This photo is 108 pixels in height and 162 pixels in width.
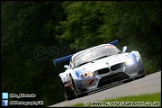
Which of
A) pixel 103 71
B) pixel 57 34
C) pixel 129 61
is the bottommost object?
pixel 103 71

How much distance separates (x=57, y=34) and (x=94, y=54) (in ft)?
48.3

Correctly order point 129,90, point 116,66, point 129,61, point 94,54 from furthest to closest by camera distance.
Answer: point 94,54
point 129,61
point 116,66
point 129,90

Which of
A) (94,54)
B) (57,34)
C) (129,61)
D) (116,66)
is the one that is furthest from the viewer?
(57,34)

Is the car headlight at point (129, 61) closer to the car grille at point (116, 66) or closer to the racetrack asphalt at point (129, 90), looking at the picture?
the car grille at point (116, 66)

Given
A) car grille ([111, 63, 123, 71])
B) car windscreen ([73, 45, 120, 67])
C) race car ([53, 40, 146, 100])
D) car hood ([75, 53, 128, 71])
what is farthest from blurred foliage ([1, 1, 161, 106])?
car grille ([111, 63, 123, 71])

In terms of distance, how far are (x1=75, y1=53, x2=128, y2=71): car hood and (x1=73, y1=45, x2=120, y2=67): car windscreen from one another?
37 centimetres

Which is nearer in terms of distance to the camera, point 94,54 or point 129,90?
point 129,90

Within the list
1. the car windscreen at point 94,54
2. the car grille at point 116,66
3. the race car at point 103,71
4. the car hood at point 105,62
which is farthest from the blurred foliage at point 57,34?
the car grille at point 116,66

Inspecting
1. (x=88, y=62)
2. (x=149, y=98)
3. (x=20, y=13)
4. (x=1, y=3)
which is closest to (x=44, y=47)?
(x=20, y=13)

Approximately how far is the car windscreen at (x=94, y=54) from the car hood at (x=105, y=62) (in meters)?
0.37

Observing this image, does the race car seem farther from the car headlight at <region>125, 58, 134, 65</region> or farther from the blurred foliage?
the blurred foliage

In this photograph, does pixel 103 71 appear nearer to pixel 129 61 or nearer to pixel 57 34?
pixel 129 61

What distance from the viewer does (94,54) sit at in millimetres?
11828

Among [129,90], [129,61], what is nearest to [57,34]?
[129,61]
